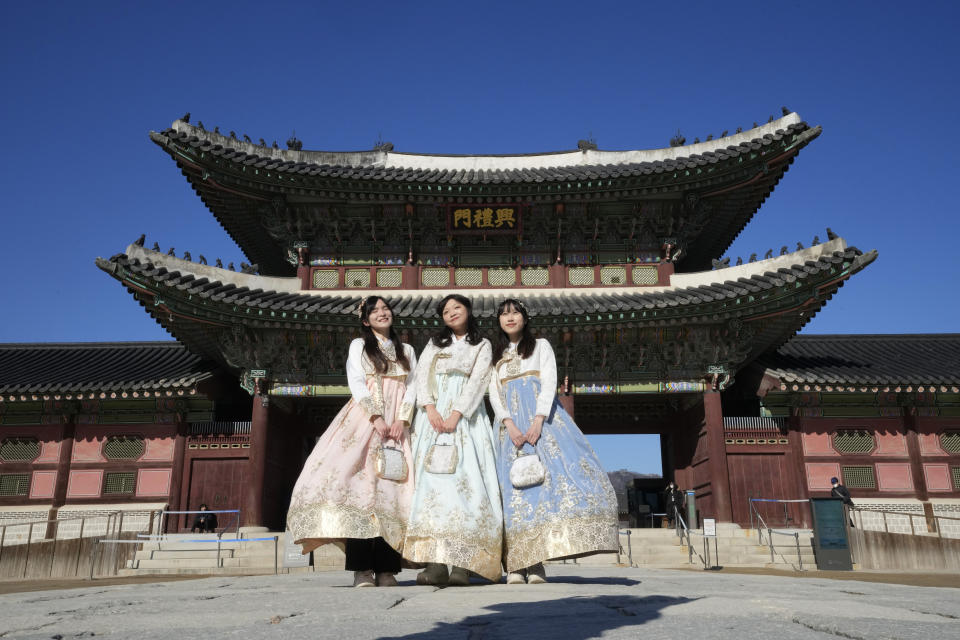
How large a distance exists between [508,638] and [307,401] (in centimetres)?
1334

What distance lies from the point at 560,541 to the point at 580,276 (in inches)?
434

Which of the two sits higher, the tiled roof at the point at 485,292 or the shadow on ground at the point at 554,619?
the tiled roof at the point at 485,292

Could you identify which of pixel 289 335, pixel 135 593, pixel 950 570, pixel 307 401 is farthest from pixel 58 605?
pixel 950 570

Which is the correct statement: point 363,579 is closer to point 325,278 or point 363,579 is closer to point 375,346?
point 375,346

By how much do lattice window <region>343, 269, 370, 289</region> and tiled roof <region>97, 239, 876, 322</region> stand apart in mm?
221

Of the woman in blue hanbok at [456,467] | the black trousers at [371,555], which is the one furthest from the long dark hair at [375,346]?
the black trousers at [371,555]

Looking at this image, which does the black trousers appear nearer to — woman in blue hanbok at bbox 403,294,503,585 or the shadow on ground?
woman in blue hanbok at bbox 403,294,503,585

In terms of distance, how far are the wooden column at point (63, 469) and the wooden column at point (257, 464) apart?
147 inches

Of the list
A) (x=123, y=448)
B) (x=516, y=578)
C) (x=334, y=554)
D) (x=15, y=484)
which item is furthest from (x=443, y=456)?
(x=15, y=484)

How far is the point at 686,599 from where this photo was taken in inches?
140

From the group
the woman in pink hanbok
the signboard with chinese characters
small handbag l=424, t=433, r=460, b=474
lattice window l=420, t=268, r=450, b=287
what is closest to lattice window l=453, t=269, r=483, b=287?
lattice window l=420, t=268, r=450, b=287

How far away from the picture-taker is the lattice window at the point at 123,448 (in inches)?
564

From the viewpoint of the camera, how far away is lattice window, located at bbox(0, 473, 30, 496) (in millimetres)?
14094

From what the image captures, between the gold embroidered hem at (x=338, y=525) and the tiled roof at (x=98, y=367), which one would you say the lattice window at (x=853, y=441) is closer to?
the gold embroidered hem at (x=338, y=525)
